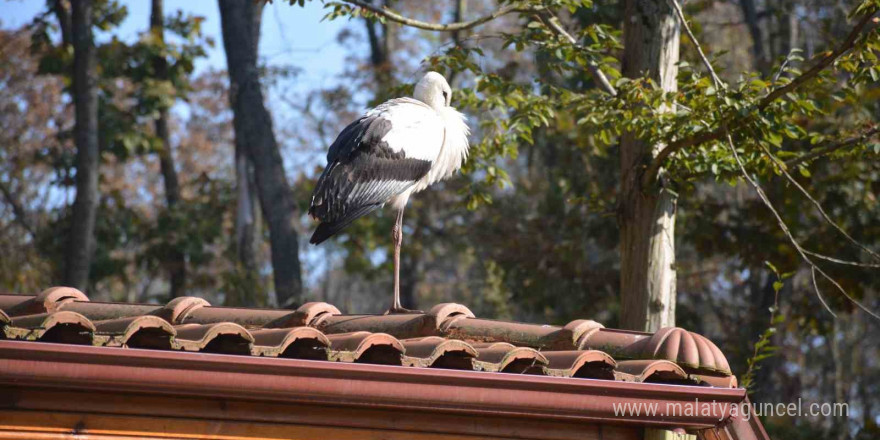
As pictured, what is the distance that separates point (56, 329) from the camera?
3.70m

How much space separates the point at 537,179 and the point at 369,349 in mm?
16055

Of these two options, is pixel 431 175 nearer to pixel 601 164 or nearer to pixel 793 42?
pixel 601 164

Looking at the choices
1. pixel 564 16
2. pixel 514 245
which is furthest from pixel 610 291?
pixel 564 16

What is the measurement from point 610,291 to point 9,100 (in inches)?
641

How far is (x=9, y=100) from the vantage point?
24234mm

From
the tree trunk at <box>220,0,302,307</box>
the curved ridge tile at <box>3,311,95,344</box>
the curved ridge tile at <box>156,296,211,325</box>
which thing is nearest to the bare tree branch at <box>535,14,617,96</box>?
the curved ridge tile at <box>156,296,211,325</box>

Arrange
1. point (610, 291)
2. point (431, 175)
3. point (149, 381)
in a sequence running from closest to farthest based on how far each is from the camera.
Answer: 1. point (149, 381)
2. point (431, 175)
3. point (610, 291)

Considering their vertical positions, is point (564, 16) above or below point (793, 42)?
above

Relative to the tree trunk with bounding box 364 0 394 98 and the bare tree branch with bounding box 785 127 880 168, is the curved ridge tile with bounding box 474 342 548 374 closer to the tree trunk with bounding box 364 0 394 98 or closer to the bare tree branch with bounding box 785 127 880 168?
the bare tree branch with bounding box 785 127 880 168

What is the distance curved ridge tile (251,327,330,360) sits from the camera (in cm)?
365

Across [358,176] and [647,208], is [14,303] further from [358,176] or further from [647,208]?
[647,208]

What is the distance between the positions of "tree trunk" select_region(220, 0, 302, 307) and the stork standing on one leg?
6.73m

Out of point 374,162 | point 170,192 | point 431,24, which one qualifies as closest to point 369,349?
point 374,162

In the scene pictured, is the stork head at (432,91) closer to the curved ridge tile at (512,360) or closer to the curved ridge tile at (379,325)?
the curved ridge tile at (379,325)
